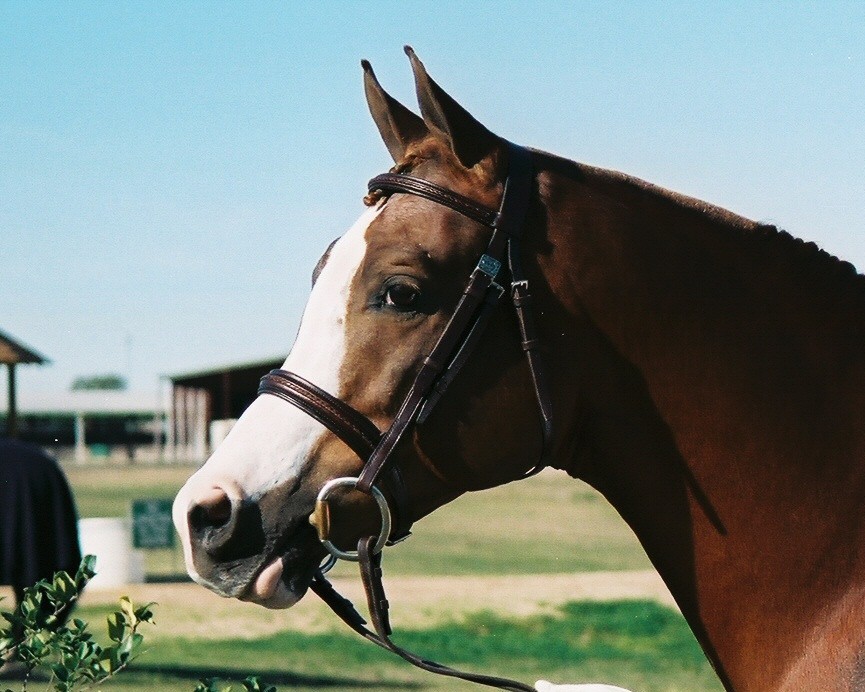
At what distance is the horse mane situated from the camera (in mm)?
2877

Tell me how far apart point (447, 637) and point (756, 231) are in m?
10.8

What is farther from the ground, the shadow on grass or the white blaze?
the white blaze

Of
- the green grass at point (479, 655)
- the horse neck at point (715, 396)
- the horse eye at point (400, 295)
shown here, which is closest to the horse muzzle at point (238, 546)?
the horse eye at point (400, 295)

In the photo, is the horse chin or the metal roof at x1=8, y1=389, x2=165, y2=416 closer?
the horse chin

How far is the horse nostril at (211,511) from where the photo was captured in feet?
8.36

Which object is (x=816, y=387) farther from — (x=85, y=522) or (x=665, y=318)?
(x=85, y=522)

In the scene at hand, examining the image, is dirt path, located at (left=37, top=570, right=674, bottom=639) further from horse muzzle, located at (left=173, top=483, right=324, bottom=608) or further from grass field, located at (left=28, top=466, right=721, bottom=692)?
horse muzzle, located at (left=173, top=483, right=324, bottom=608)

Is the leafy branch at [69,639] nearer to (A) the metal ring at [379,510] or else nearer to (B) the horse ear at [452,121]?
(A) the metal ring at [379,510]

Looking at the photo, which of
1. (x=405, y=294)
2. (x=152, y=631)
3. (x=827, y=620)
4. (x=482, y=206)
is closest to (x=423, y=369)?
(x=405, y=294)

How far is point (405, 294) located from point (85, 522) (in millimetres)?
16347

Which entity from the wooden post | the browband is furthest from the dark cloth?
the browband

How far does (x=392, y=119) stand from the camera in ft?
9.80

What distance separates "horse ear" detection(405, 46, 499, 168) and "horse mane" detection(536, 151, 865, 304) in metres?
0.16

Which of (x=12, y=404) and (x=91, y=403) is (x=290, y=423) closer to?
(x=12, y=404)
